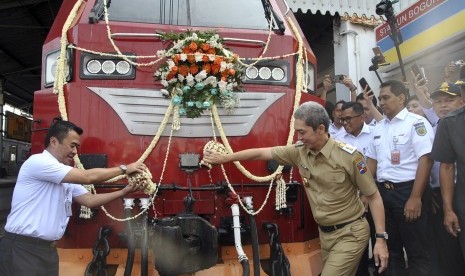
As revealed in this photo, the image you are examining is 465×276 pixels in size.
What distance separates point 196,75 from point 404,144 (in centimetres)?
174

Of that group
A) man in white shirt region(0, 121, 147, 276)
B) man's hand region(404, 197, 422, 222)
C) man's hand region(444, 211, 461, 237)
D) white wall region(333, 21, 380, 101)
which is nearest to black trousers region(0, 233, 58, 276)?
man in white shirt region(0, 121, 147, 276)

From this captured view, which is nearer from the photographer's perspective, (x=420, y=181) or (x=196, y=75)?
(x=196, y=75)

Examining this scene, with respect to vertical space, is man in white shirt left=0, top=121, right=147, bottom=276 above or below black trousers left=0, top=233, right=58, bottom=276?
above

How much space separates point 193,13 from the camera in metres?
3.59

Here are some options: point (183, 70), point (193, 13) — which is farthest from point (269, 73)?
point (193, 13)

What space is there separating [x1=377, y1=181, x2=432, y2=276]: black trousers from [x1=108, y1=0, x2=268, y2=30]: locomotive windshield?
1.71m

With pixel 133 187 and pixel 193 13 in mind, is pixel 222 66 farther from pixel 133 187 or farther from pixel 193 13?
pixel 133 187

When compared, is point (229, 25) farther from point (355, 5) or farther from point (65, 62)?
point (355, 5)

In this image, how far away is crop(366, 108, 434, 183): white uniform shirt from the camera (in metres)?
3.45

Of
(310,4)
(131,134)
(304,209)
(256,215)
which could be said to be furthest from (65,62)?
(310,4)

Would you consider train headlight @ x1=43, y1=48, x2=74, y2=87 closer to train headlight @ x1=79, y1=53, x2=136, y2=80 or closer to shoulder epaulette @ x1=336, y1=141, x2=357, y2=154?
train headlight @ x1=79, y1=53, x2=136, y2=80

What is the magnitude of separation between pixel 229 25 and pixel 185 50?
0.68 metres

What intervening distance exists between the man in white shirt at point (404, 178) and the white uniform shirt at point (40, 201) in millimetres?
2431

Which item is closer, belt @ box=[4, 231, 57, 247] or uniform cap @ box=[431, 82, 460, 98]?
belt @ box=[4, 231, 57, 247]
